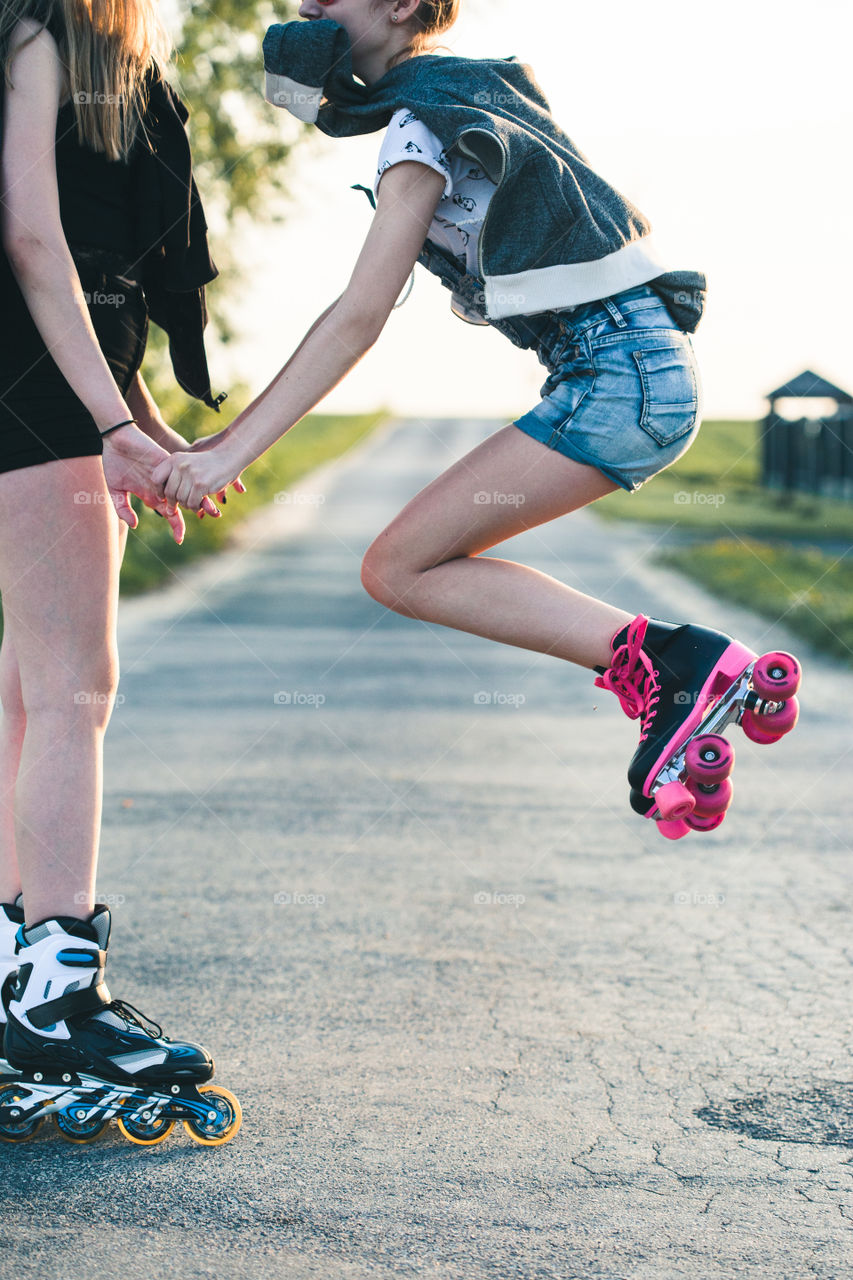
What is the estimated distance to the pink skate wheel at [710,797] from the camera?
2.49 meters

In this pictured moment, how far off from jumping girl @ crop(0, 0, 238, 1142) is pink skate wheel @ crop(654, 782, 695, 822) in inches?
39.4

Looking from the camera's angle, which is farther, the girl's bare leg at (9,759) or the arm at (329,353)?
the girl's bare leg at (9,759)

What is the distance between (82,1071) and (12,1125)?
159 mm

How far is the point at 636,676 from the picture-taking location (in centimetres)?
A: 257

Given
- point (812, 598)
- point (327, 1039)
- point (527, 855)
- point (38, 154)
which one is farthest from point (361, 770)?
point (812, 598)

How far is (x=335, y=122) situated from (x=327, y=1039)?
2.01m

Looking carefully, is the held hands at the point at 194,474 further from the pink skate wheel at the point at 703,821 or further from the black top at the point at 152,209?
the pink skate wheel at the point at 703,821

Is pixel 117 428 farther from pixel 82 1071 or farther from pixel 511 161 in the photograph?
pixel 82 1071

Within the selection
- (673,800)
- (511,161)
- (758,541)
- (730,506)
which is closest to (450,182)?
(511,161)

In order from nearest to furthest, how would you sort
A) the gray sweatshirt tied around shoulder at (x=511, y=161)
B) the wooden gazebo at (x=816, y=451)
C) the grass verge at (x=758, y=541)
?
the gray sweatshirt tied around shoulder at (x=511, y=161), the grass verge at (x=758, y=541), the wooden gazebo at (x=816, y=451)

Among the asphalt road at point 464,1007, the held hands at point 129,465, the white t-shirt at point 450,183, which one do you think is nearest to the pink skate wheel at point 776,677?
the asphalt road at point 464,1007

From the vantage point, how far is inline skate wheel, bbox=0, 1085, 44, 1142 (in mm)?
2385

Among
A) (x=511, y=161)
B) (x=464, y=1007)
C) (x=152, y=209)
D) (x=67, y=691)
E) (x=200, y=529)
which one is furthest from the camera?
(x=200, y=529)

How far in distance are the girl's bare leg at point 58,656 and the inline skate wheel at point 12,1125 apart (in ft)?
1.06
